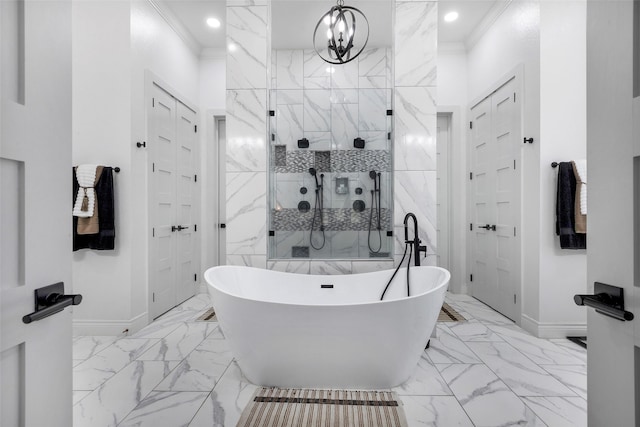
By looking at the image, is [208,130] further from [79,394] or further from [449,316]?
[449,316]

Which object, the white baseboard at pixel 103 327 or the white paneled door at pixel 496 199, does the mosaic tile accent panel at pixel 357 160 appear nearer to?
the white paneled door at pixel 496 199

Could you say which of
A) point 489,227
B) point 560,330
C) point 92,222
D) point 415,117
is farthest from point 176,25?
point 560,330

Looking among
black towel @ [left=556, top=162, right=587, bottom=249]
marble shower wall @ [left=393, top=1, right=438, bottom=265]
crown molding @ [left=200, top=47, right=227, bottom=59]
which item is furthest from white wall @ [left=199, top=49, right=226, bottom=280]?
black towel @ [left=556, top=162, right=587, bottom=249]

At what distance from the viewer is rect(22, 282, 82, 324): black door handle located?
63 centimetres

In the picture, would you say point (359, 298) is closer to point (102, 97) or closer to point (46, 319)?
point (46, 319)

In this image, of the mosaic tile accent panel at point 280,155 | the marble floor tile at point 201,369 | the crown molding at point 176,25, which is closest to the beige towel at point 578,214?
the mosaic tile accent panel at point 280,155

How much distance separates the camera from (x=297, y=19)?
11.0ft

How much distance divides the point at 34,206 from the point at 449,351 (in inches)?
98.8

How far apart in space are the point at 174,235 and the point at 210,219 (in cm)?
61

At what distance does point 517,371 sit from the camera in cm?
210

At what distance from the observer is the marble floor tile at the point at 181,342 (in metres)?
2.34

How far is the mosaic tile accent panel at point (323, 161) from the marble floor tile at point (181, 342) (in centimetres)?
167

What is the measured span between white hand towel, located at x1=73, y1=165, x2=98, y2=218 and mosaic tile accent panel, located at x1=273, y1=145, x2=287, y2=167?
144 cm

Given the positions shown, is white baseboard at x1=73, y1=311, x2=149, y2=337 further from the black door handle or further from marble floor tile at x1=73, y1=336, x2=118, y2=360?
the black door handle
